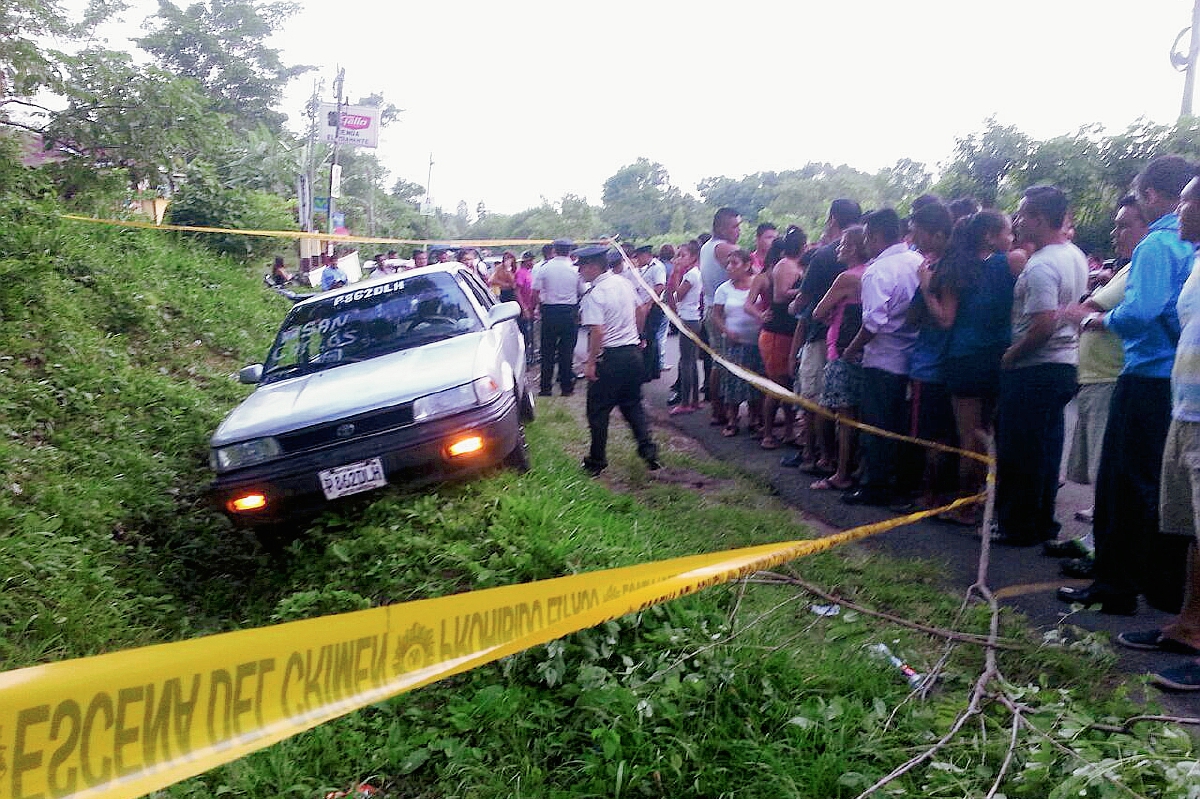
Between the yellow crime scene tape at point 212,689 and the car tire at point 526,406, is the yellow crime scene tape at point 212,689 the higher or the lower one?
the higher one

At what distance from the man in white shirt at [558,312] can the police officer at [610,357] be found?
120 inches

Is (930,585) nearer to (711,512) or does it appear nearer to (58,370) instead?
(711,512)

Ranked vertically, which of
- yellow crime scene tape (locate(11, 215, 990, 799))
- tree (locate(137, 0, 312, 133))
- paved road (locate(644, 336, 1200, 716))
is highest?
tree (locate(137, 0, 312, 133))

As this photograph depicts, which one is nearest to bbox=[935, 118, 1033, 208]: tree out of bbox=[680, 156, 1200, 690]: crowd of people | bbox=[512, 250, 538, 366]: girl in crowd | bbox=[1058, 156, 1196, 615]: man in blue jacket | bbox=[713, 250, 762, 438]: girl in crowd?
bbox=[512, 250, 538, 366]: girl in crowd

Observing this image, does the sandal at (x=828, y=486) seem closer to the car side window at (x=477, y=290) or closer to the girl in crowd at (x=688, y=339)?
the car side window at (x=477, y=290)

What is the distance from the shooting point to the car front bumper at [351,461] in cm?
450

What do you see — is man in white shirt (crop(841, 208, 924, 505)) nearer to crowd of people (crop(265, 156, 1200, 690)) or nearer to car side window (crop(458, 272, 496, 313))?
crowd of people (crop(265, 156, 1200, 690))

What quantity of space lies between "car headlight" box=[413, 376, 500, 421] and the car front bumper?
42 mm

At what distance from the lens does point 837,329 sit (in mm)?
6125

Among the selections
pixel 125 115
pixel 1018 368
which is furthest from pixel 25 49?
pixel 1018 368

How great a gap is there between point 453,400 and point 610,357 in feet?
6.14

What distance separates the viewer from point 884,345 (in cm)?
570

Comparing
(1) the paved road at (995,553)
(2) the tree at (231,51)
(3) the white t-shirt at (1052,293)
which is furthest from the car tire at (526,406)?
(2) the tree at (231,51)

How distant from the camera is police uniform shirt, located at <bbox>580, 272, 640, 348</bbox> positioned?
243 inches
